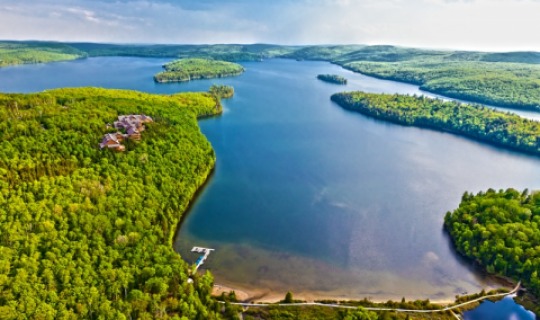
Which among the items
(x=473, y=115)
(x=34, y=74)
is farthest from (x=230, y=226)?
(x=34, y=74)

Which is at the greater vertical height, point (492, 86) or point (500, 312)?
point (492, 86)

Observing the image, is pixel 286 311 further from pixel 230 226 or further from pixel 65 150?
pixel 65 150

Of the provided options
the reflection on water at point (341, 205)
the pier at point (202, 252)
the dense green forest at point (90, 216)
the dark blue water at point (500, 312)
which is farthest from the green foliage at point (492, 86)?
the pier at point (202, 252)

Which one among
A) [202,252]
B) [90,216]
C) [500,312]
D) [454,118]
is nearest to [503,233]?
[500,312]

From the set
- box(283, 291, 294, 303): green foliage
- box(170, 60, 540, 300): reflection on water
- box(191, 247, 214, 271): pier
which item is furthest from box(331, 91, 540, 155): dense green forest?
box(191, 247, 214, 271): pier

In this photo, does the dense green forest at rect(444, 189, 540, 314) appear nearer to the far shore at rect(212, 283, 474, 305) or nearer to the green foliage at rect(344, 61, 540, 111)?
the far shore at rect(212, 283, 474, 305)

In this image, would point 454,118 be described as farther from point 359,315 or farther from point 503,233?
point 359,315
